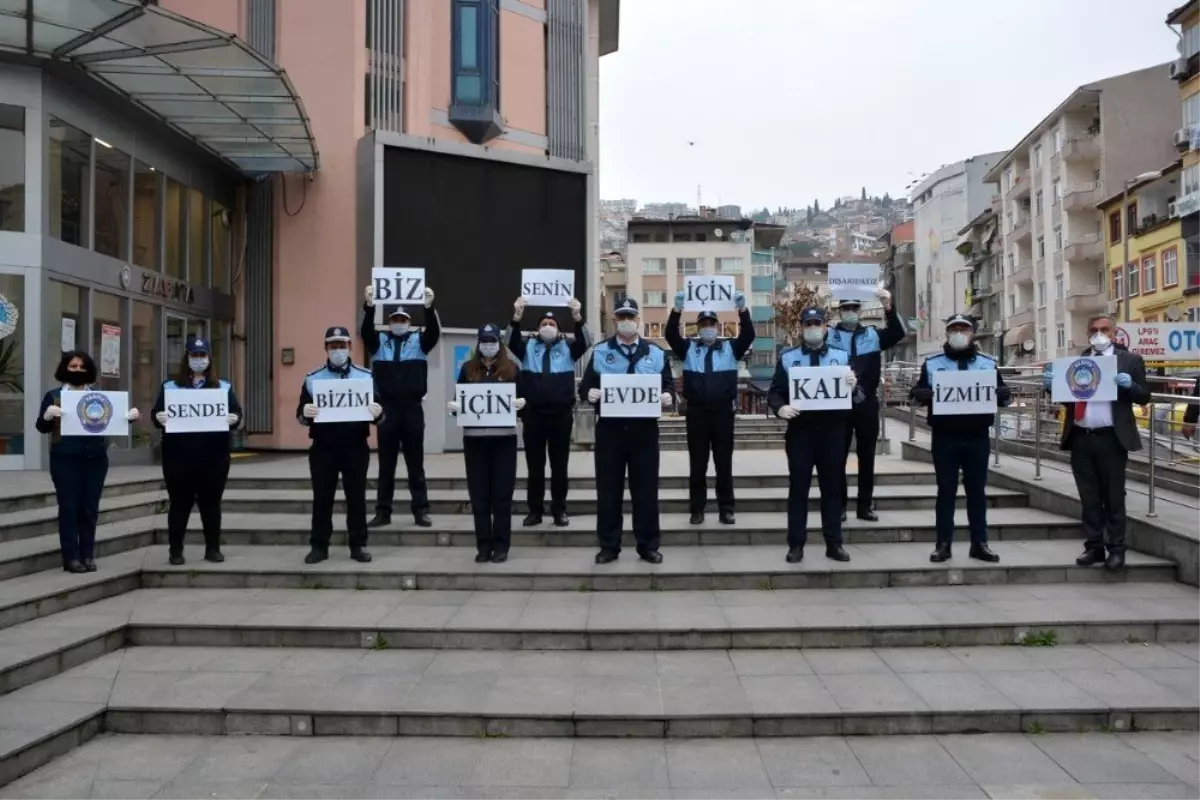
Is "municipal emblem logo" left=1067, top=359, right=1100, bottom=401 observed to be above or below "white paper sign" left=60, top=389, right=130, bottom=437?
above

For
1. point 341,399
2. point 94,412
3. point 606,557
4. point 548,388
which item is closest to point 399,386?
point 341,399

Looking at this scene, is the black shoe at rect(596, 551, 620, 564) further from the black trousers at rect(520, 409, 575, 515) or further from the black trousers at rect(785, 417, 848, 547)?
the black trousers at rect(785, 417, 848, 547)

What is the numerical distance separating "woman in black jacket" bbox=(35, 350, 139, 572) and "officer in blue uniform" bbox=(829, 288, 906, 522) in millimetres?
6413

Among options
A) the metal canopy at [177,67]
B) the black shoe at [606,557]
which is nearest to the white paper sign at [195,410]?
the black shoe at [606,557]

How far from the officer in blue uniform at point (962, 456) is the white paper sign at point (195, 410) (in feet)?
19.8

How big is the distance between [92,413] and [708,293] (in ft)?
18.1

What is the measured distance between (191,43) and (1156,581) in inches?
457

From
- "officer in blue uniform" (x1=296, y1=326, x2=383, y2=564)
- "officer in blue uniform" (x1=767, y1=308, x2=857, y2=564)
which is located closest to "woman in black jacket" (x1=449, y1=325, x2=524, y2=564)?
A: "officer in blue uniform" (x1=296, y1=326, x2=383, y2=564)

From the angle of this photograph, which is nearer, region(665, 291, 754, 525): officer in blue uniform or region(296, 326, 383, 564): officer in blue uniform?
region(296, 326, 383, 564): officer in blue uniform

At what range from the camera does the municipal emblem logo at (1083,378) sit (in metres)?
7.08

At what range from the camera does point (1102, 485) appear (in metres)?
7.11

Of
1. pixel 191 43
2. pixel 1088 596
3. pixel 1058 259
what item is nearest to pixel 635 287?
pixel 1058 259

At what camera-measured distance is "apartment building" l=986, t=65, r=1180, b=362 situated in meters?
43.7

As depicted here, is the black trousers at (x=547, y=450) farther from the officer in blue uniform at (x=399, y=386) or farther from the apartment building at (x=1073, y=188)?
the apartment building at (x=1073, y=188)
